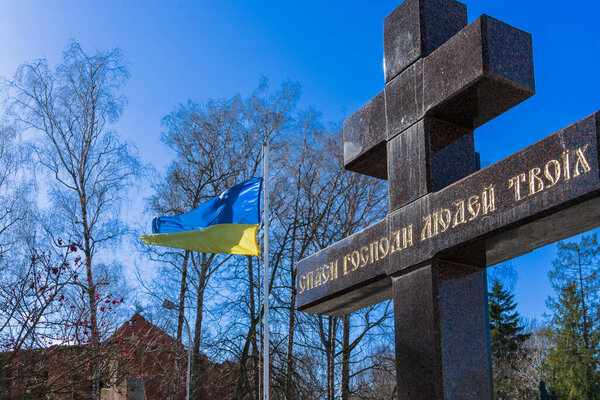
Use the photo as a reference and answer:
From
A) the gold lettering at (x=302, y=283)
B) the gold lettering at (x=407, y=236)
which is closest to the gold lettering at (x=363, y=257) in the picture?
the gold lettering at (x=407, y=236)

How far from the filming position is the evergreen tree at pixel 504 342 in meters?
32.7

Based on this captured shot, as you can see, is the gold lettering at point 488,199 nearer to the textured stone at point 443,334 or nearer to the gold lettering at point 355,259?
the textured stone at point 443,334

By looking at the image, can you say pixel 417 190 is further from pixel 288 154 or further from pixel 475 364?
pixel 288 154

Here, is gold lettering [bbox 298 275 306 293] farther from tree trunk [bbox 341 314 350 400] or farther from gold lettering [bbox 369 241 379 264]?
tree trunk [bbox 341 314 350 400]

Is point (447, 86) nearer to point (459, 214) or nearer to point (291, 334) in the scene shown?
point (459, 214)

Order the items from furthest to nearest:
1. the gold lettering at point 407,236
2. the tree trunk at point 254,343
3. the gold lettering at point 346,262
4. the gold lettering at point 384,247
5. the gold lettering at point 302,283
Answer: the tree trunk at point 254,343, the gold lettering at point 302,283, the gold lettering at point 346,262, the gold lettering at point 384,247, the gold lettering at point 407,236

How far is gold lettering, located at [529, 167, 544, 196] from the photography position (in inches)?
144

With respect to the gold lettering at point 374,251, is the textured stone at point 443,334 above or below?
below

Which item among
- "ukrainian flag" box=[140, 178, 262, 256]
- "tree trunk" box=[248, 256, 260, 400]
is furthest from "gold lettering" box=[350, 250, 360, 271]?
"tree trunk" box=[248, 256, 260, 400]

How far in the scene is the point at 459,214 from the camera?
4195 mm

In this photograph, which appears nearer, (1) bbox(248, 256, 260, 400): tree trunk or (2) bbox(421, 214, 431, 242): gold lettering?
(2) bbox(421, 214, 431, 242): gold lettering

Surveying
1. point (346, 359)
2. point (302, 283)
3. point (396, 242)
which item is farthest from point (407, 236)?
point (346, 359)

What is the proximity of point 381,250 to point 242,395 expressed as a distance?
16001 millimetres

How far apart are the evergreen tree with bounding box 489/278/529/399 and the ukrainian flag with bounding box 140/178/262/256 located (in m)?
25.3
